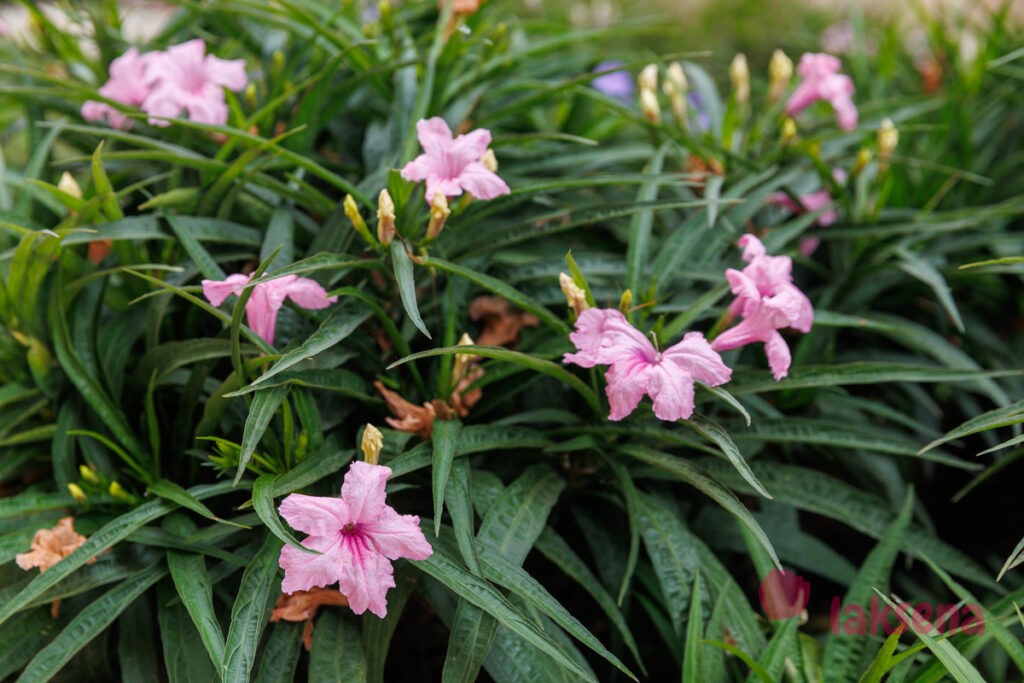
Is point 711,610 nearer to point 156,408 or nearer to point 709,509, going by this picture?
point 709,509

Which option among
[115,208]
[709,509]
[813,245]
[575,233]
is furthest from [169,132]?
[813,245]

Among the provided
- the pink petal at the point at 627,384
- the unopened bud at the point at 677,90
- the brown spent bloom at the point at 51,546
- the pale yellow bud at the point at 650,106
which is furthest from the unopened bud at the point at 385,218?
the unopened bud at the point at 677,90

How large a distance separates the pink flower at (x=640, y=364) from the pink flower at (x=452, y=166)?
235 millimetres

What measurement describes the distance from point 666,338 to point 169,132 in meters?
0.94

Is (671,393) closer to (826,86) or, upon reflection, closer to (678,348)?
(678,348)

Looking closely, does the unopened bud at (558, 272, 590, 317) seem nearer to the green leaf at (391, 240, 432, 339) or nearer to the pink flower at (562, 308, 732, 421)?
the pink flower at (562, 308, 732, 421)

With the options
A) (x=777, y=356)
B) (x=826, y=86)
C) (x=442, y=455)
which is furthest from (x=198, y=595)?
(x=826, y=86)

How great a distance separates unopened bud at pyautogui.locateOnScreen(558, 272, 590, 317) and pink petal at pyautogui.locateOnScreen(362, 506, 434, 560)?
Answer: 351 mm

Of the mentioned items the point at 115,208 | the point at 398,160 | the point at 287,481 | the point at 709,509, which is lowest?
the point at 709,509

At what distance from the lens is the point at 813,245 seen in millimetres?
1724

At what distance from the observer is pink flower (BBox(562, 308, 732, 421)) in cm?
99

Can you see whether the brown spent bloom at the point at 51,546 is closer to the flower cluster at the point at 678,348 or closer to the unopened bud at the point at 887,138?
the flower cluster at the point at 678,348

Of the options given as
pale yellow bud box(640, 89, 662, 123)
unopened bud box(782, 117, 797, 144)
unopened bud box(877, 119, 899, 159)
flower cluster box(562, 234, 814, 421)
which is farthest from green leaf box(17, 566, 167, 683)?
unopened bud box(877, 119, 899, 159)

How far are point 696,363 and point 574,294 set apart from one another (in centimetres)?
19
